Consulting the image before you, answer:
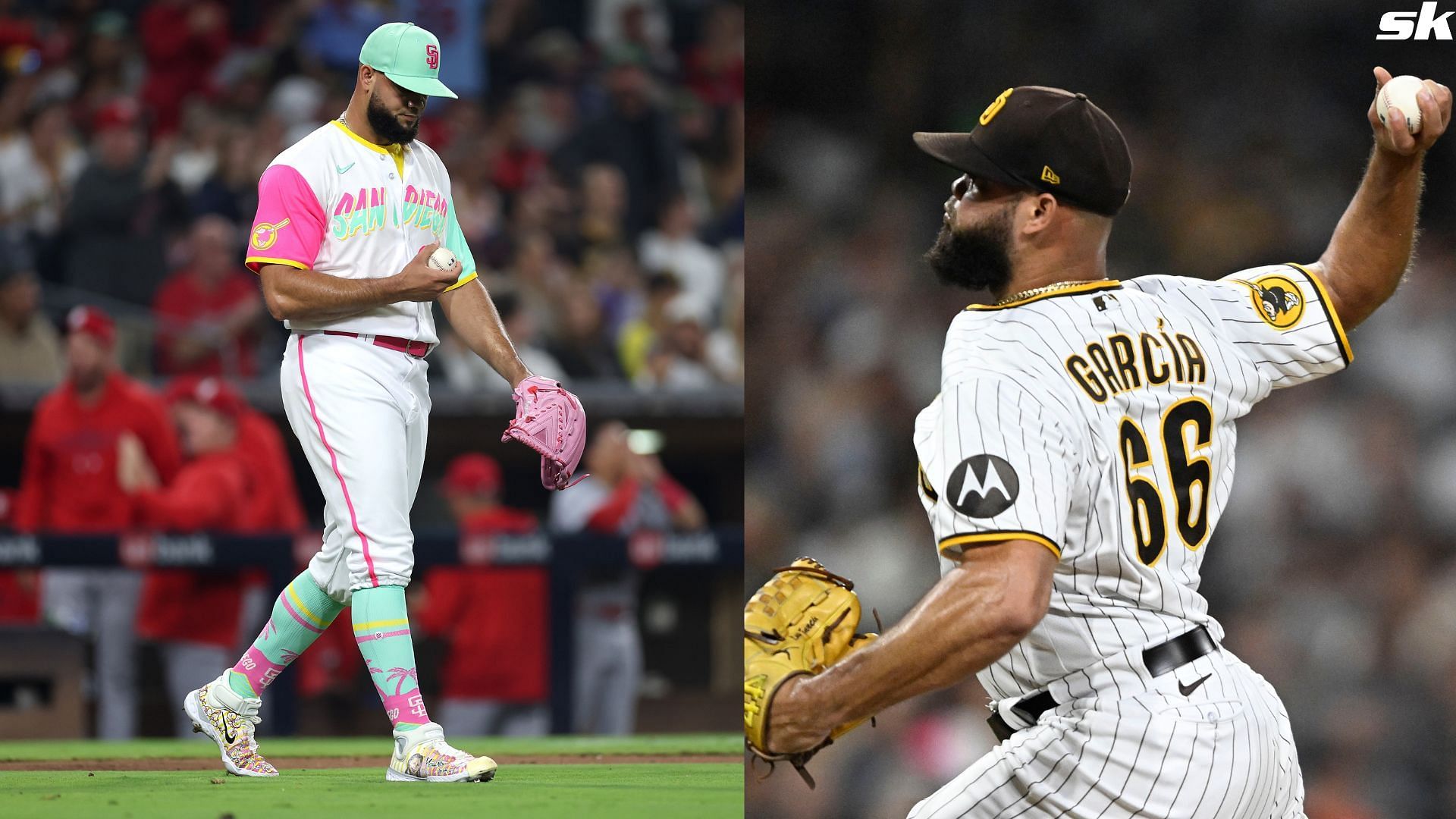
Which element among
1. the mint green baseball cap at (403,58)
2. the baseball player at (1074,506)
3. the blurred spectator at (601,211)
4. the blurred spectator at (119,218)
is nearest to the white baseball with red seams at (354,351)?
the mint green baseball cap at (403,58)

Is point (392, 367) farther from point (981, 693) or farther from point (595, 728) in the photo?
point (981, 693)

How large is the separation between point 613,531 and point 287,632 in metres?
2.79

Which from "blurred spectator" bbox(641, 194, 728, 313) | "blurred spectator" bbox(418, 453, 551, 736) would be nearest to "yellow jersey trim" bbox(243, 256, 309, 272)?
"blurred spectator" bbox(418, 453, 551, 736)

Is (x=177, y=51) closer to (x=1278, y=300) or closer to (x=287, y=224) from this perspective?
(x=287, y=224)

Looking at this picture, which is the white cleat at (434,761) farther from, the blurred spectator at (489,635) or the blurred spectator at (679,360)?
the blurred spectator at (679,360)

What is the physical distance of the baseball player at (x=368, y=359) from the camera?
3.07m

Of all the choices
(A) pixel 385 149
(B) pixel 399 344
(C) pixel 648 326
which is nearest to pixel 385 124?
(A) pixel 385 149

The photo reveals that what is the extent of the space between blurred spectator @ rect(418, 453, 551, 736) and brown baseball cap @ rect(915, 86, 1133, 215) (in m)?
4.13

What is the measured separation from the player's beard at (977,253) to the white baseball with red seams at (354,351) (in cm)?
131

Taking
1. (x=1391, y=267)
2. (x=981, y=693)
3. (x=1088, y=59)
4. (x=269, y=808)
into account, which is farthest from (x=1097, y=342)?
(x=1088, y=59)

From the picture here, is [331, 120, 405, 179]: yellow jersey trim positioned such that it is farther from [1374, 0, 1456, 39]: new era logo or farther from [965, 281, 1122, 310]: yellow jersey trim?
[1374, 0, 1456, 39]: new era logo

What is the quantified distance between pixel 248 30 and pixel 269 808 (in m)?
7.41

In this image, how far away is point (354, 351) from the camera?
3.16 m

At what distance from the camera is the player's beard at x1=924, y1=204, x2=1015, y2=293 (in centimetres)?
196
